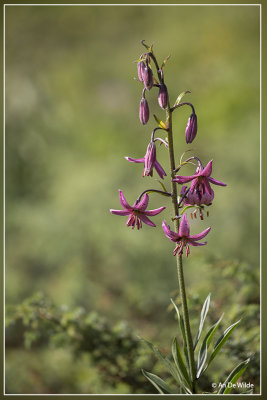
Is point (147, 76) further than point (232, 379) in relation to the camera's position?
No

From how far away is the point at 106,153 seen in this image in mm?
3625

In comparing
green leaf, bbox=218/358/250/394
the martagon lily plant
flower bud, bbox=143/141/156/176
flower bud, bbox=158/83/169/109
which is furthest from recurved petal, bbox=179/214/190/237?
green leaf, bbox=218/358/250/394

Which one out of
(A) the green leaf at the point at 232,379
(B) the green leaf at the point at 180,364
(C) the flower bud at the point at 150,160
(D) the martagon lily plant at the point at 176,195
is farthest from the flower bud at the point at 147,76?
(A) the green leaf at the point at 232,379

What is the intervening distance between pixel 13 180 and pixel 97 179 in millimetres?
619

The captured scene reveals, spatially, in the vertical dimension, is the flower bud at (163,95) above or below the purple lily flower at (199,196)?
above

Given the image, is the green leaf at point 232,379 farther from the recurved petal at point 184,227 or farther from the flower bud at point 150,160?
the flower bud at point 150,160

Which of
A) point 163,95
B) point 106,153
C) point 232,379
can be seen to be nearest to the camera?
point 163,95

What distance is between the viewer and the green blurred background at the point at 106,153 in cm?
248

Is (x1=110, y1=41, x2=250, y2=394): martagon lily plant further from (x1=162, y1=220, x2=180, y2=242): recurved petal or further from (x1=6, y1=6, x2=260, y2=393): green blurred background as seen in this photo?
(x1=6, y1=6, x2=260, y2=393): green blurred background

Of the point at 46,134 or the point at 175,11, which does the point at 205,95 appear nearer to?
the point at 175,11

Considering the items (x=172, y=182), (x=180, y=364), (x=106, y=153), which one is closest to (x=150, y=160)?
(x=172, y=182)

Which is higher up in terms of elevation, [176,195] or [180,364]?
[176,195]

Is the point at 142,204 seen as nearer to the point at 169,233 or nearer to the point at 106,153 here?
the point at 169,233

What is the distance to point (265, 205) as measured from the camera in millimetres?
1372
